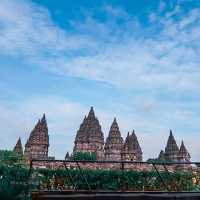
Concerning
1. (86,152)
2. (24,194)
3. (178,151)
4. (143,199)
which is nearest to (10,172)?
(24,194)

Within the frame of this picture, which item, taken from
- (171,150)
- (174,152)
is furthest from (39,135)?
(174,152)

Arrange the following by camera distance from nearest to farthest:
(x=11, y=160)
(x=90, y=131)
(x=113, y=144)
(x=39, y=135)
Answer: (x=11, y=160) < (x=39, y=135) < (x=113, y=144) < (x=90, y=131)

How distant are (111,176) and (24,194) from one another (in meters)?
8.53

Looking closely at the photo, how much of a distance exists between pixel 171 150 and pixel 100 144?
13620 mm

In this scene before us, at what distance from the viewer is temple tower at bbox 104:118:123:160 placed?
57.2 meters

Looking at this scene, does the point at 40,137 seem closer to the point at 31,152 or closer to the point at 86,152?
the point at 31,152

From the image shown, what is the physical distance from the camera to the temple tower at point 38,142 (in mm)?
56000

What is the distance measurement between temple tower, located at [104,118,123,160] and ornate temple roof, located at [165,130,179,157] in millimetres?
9270

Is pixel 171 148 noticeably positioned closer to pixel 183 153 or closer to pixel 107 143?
pixel 183 153

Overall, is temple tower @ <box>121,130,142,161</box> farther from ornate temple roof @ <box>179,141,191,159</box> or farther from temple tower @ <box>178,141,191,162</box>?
ornate temple roof @ <box>179,141,191,159</box>

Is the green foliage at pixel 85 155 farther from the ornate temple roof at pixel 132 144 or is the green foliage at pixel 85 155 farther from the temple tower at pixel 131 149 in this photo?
the ornate temple roof at pixel 132 144

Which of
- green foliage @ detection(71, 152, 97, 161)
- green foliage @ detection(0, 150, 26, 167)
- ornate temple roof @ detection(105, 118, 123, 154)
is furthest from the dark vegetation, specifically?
ornate temple roof @ detection(105, 118, 123, 154)

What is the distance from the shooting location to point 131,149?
57.6 metres

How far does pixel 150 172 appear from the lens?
13.5 meters
